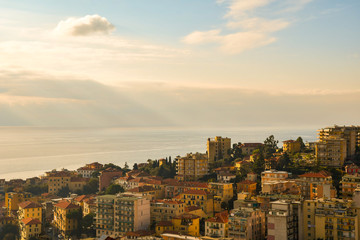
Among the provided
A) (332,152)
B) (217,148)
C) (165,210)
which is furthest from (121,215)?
(217,148)

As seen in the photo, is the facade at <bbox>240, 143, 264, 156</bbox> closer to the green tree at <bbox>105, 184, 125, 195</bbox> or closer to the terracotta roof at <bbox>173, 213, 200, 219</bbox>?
the green tree at <bbox>105, 184, 125, 195</bbox>

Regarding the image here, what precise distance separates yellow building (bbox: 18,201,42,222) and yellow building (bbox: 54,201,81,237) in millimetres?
2199

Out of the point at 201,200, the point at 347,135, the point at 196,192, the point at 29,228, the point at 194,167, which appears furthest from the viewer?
the point at 194,167

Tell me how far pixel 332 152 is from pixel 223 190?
47.5 feet

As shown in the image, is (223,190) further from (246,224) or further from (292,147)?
(292,147)

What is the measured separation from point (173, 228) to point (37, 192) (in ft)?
104

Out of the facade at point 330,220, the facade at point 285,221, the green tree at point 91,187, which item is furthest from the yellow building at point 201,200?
the green tree at point 91,187

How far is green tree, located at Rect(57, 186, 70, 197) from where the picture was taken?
59647 mm

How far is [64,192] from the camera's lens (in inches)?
2373

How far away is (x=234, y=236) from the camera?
31.8 metres

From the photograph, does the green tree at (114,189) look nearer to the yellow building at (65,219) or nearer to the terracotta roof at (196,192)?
the yellow building at (65,219)

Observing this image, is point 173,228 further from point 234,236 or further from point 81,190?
point 81,190

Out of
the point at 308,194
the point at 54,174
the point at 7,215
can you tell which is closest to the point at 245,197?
the point at 308,194

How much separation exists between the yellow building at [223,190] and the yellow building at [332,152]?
474 inches
